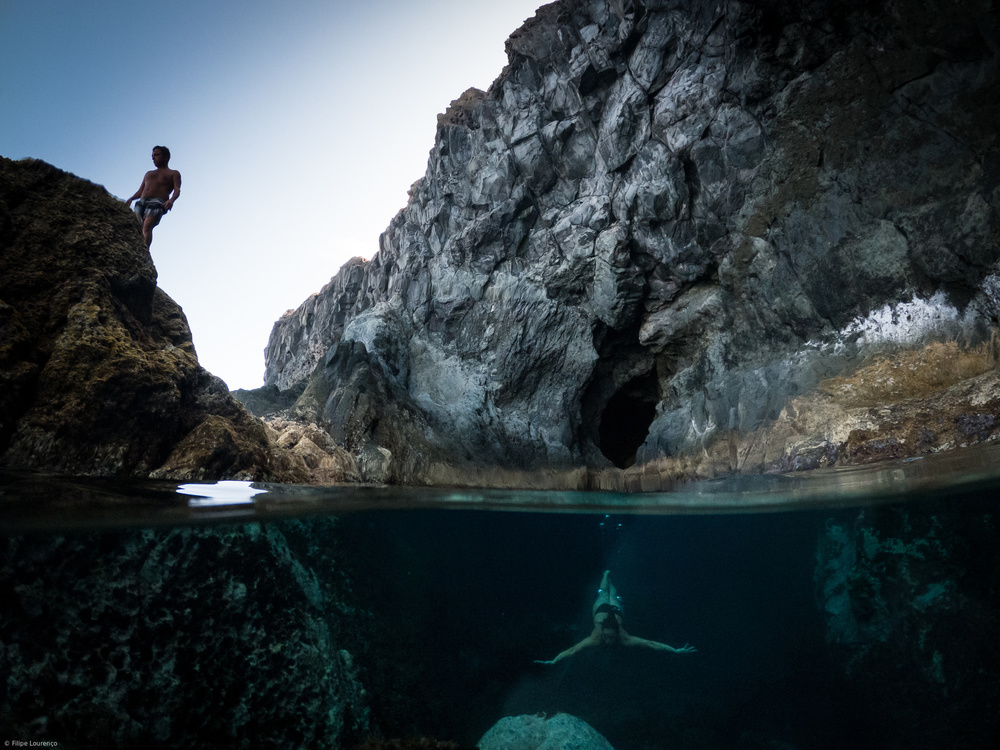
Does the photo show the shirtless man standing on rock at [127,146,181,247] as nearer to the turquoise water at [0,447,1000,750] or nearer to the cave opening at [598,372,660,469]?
the turquoise water at [0,447,1000,750]

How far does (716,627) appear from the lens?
1704 inches

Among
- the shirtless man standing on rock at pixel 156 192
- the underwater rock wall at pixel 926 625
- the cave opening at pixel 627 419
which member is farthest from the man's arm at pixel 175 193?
the underwater rock wall at pixel 926 625

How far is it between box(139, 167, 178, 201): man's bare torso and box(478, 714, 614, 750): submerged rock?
36.8 ft

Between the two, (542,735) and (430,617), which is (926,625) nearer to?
(542,735)

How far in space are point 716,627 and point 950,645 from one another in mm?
37173

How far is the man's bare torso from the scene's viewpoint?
8.40 m

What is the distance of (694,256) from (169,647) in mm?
15608

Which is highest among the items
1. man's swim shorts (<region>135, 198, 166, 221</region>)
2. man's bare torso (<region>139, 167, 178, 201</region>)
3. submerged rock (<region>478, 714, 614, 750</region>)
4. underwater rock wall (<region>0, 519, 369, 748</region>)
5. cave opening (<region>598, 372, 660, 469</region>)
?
man's bare torso (<region>139, 167, 178, 201</region>)

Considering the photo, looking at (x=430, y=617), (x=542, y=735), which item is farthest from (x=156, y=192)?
(x=542, y=735)

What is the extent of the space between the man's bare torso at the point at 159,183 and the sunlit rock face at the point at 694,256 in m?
8.88

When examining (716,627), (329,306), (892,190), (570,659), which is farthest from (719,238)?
(716,627)

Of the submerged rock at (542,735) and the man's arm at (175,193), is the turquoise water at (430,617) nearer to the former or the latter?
the submerged rock at (542,735)

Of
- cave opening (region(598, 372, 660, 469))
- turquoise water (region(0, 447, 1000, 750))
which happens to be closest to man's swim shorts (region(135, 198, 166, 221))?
turquoise water (region(0, 447, 1000, 750))

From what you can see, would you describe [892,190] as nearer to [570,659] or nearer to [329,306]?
[570,659]
